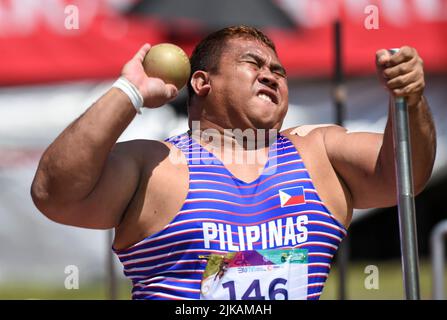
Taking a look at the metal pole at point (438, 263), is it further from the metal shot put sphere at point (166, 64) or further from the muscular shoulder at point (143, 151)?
the metal shot put sphere at point (166, 64)

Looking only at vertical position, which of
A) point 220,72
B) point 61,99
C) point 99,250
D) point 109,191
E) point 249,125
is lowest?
point 109,191

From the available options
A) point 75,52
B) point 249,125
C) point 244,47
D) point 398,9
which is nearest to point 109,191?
point 249,125

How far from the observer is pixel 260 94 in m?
3.28

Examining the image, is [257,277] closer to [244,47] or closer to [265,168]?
[265,168]

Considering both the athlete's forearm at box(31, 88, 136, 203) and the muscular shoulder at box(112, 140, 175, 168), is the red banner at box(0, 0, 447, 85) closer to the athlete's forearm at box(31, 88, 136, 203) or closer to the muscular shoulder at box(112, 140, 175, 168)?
the muscular shoulder at box(112, 140, 175, 168)

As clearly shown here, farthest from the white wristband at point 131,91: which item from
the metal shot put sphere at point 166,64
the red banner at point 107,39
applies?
the red banner at point 107,39

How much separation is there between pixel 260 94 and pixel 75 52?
5.78m

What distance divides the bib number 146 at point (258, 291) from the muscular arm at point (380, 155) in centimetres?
52

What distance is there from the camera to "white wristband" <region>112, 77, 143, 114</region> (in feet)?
9.55

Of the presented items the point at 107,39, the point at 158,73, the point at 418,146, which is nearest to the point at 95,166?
the point at 158,73

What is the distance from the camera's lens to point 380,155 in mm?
3234

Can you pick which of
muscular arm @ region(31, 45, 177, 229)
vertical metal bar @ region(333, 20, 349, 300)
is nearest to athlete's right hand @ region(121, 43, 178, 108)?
muscular arm @ region(31, 45, 177, 229)

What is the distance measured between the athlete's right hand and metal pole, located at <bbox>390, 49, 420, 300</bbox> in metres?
0.77

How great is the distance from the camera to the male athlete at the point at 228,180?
114 inches
